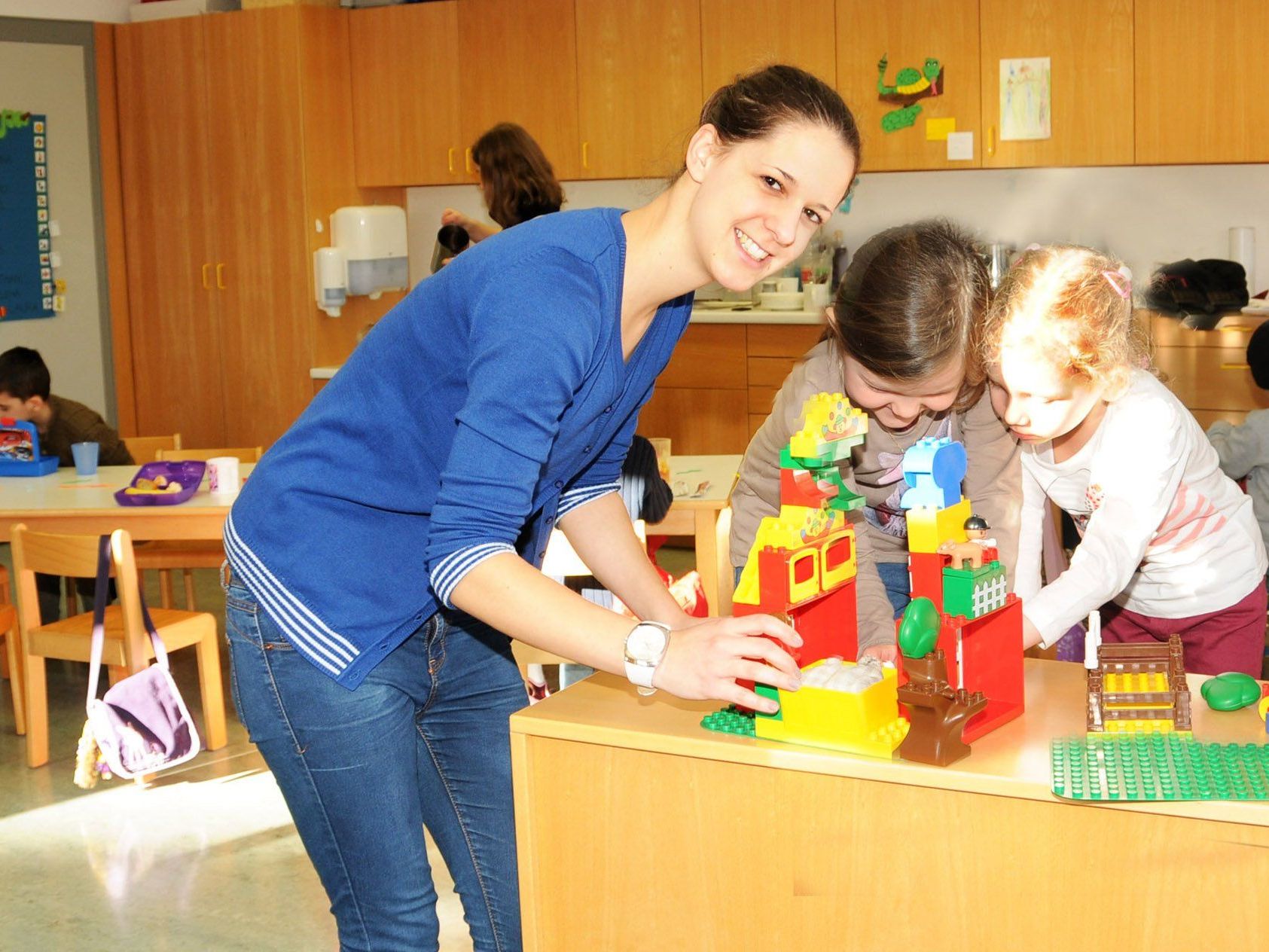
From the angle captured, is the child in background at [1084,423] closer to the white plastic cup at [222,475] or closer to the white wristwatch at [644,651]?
the white wristwatch at [644,651]

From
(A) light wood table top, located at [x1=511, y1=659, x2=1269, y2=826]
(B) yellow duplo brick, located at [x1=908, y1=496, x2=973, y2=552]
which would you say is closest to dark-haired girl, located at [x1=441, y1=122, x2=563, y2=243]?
(A) light wood table top, located at [x1=511, y1=659, x2=1269, y2=826]

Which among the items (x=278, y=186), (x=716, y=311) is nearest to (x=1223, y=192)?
(x=716, y=311)

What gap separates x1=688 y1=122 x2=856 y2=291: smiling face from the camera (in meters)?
1.35

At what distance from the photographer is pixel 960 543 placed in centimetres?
154

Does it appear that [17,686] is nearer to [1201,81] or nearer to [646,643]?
[646,643]

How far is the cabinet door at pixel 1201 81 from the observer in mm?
5141

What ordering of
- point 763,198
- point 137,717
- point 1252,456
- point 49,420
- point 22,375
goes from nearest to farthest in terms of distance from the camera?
1. point 763,198
2. point 137,717
3. point 1252,456
4. point 22,375
5. point 49,420

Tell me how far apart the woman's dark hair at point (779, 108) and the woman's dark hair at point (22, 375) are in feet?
11.6

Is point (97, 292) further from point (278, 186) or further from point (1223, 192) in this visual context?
point (1223, 192)

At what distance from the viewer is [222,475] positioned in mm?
3961

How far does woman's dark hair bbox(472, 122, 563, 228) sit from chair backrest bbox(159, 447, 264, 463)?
45.0 inches

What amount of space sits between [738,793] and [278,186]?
18.1 feet

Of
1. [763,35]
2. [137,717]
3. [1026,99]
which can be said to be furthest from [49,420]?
[1026,99]

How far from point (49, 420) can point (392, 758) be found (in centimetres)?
351
